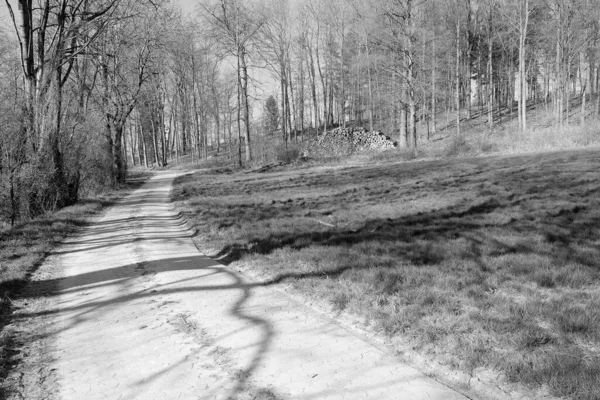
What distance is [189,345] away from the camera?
368 cm

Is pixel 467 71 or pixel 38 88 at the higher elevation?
pixel 467 71

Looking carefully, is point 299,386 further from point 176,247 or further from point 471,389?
point 176,247

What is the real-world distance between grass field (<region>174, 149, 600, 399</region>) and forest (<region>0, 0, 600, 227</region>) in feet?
20.4

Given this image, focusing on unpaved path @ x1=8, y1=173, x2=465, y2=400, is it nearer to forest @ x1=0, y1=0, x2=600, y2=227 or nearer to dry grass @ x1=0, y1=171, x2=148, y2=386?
dry grass @ x1=0, y1=171, x2=148, y2=386

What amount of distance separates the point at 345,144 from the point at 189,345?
29438mm

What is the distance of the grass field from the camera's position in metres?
3.28

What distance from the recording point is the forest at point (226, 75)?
538 inches

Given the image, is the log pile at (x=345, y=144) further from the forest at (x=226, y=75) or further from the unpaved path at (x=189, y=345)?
the unpaved path at (x=189, y=345)

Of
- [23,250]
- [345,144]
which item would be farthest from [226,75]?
[23,250]

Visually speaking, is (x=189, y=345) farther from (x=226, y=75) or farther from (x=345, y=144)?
(x=226, y=75)

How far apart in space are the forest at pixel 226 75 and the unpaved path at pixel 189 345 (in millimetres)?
8098

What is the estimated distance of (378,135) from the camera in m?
33.8

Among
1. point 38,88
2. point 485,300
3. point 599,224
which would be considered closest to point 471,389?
point 485,300

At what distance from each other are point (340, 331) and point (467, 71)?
47.1 m
